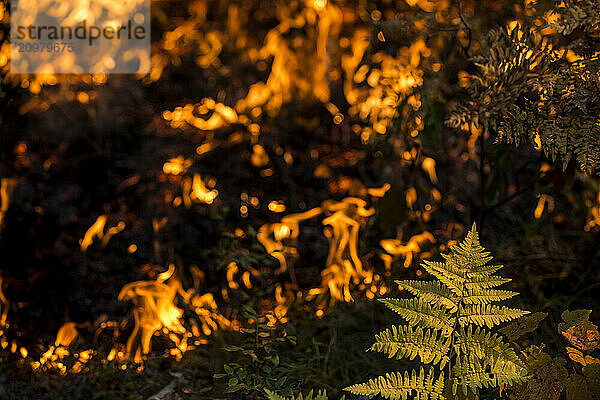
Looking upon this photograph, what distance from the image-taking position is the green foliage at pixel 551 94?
1372 millimetres

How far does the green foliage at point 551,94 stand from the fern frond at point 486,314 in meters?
0.40

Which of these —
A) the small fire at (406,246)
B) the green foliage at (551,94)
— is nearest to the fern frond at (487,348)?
the green foliage at (551,94)

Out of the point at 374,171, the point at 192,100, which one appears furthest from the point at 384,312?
the point at 192,100

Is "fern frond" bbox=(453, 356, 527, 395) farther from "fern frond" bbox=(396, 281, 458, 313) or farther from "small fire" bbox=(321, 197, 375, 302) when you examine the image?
"small fire" bbox=(321, 197, 375, 302)

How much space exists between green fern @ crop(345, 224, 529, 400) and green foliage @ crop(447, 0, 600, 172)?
393 millimetres

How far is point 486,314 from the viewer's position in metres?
1.11

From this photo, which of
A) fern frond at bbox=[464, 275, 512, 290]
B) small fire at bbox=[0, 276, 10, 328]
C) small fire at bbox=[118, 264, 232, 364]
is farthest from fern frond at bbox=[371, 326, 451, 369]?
small fire at bbox=[0, 276, 10, 328]

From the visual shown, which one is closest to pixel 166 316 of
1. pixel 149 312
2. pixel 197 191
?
pixel 149 312

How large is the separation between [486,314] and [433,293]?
97mm

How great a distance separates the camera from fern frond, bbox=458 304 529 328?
1.09 m

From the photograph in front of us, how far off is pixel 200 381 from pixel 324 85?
169cm

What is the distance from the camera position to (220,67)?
321 centimetres

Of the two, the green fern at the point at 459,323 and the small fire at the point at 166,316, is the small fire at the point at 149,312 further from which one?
the green fern at the point at 459,323

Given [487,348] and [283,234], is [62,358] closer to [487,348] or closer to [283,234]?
[283,234]
